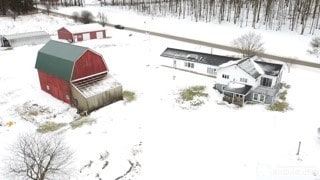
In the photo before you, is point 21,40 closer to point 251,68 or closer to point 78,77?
point 78,77

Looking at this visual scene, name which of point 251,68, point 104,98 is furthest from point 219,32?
point 104,98

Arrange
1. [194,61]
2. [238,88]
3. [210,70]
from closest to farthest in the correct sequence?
[238,88]
[210,70]
[194,61]

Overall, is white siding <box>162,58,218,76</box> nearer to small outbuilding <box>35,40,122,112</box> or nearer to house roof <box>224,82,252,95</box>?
house roof <box>224,82,252,95</box>

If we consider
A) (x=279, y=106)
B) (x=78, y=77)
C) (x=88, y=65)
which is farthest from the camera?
(x=88, y=65)

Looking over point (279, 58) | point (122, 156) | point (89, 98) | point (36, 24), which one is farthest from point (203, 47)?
point (36, 24)

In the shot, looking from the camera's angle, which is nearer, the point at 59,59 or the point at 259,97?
the point at 59,59

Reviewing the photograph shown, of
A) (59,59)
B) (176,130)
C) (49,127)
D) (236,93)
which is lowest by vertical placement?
(49,127)

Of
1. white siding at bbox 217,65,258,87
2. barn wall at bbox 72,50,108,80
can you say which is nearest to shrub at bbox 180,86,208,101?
white siding at bbox 217,65,258,87

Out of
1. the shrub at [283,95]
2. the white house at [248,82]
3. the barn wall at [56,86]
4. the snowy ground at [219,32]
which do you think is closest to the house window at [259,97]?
the white house at [248,82]
